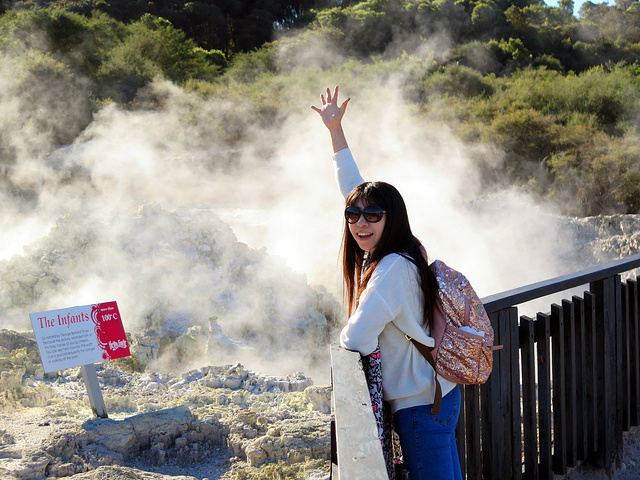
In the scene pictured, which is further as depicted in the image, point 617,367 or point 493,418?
point 617,367

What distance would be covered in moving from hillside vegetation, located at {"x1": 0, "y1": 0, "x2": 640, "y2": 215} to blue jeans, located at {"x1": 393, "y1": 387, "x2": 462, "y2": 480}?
1117 centimetres

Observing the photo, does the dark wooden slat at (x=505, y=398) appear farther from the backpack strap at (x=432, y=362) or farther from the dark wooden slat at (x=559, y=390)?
the backpack strap at (x=432, y=362)

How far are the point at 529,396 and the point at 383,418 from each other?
0.93 m

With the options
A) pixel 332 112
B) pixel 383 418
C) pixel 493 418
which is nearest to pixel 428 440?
pixel 383 418

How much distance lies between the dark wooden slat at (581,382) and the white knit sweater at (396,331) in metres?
1.10

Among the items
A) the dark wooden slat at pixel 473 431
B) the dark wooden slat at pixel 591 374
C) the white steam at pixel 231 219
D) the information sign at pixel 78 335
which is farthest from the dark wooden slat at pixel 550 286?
the white steam at pixel 231 219

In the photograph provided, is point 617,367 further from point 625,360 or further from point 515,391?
point 515,391

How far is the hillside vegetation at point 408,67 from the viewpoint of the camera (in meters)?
13.3

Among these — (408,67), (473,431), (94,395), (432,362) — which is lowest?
(473,431)

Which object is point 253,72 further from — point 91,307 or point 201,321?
point 91,307

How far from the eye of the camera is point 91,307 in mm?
3672

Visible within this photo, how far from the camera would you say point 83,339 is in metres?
3.62

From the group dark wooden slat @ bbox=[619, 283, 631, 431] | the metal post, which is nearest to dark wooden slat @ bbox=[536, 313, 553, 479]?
dark wooden slat @ bbox=[619, 283, 631, 431]

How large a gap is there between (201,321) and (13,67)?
11543 millimetres
